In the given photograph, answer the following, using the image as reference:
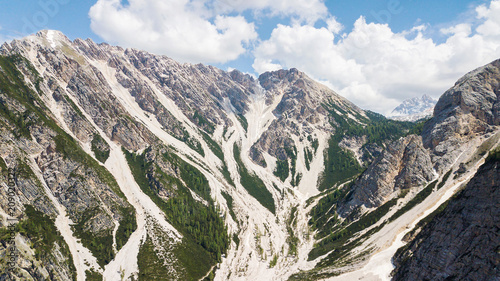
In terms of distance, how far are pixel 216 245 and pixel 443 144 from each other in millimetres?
170558

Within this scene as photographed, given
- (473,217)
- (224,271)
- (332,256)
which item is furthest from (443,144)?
(224,271)

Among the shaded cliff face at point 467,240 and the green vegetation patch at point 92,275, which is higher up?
the green vegetation patch at point 92,275

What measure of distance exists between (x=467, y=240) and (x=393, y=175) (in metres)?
121

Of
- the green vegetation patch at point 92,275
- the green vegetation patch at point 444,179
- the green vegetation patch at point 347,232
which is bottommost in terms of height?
the green vegetation patch at point 347,232

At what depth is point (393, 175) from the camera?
17925 cm

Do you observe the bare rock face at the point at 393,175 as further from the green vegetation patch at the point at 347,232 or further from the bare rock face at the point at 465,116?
the bare rock face at the point at 465,116

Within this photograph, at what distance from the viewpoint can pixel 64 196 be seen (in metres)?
147

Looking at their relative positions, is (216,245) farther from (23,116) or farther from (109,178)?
(23,116)

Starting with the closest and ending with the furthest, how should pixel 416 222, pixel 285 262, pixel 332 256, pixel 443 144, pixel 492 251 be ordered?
1. pixel 492 251
2. pixel 416 222
3. pixel 332 256
4. pixel 285 262
5. pixel 443 144

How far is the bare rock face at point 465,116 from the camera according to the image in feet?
566

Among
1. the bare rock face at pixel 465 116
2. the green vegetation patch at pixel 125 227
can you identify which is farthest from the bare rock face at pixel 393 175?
the green vegetation patch at pixel 125 227

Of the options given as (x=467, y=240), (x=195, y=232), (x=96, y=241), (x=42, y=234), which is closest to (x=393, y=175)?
(x=467, y=240)

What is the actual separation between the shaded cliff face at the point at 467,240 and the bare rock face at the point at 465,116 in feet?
354

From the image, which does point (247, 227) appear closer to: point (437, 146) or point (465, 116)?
point (437, 146)
